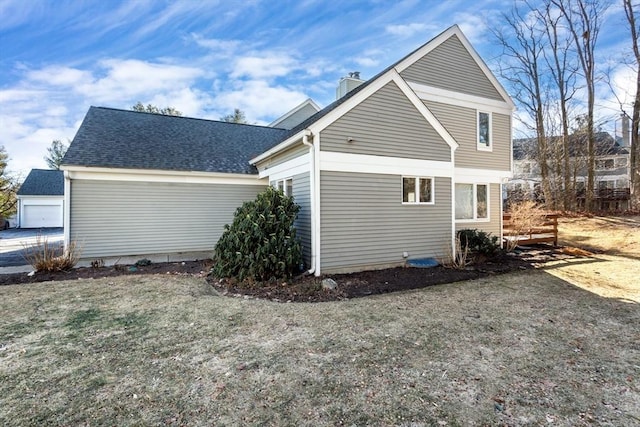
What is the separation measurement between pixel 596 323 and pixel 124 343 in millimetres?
7083

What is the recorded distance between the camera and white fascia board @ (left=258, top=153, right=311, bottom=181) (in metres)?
8.09

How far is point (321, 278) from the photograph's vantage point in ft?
24.6

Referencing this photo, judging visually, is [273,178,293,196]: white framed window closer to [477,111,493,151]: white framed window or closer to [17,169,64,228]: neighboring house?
[477,111,493,151]: white framed window

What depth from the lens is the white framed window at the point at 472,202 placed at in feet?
36.8

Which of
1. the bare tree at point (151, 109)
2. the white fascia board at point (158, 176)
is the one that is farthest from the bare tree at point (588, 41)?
the bare tree at point (151, 109)

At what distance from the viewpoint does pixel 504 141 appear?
483 inches

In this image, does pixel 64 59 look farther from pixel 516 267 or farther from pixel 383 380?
pixel 516 267

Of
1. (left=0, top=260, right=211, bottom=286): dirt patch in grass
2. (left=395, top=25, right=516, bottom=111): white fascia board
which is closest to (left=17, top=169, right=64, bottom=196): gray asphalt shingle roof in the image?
(left=0, top=260, right=211, bottom=286): dirt patch in grass

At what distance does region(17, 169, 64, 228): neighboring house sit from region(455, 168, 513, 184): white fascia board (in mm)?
30615

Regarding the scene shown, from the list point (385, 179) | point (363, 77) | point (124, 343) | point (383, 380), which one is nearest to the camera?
point (383, 380)

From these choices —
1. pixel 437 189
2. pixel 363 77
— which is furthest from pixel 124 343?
pixel 363 77

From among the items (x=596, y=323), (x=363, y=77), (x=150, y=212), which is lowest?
(x=596, y=323)

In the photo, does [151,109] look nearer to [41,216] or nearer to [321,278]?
[41,216]

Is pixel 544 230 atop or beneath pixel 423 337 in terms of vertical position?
atop
